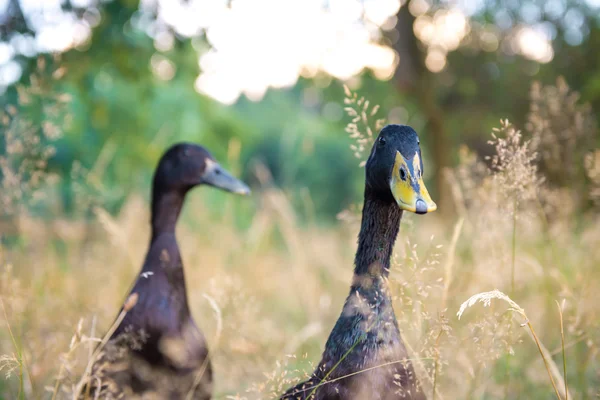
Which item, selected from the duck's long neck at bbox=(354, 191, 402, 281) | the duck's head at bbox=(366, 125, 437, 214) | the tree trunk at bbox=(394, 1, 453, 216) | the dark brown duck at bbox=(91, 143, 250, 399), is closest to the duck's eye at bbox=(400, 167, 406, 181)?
the duck's head at bbox=(366, 125, 437, 214)

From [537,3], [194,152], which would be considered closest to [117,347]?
[194,152]

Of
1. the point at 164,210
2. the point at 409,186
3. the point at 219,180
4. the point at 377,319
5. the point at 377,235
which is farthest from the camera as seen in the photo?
the point at 219,180

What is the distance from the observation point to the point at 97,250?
4.16 m

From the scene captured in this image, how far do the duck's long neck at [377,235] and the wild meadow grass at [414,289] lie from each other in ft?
0.22

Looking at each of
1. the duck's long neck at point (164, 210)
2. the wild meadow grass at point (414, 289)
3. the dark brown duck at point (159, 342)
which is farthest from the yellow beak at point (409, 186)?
the duck's long neck at point (164, 210)

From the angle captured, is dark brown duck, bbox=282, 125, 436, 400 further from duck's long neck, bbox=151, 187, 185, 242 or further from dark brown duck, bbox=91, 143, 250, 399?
duck's long neck, bbox=151, 187, 185, 242

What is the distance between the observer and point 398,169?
5.10ft

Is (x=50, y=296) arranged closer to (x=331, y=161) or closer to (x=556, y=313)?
(x=556, y=313)

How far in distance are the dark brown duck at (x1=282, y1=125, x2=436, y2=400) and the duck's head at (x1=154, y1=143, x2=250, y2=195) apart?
1.02 meters

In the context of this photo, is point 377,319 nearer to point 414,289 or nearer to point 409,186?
point 414,289

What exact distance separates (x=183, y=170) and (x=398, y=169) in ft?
4.47

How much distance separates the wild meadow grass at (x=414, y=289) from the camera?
66.9 inches

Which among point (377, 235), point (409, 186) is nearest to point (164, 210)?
point (377, 235)

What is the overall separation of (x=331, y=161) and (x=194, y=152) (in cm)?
3157
